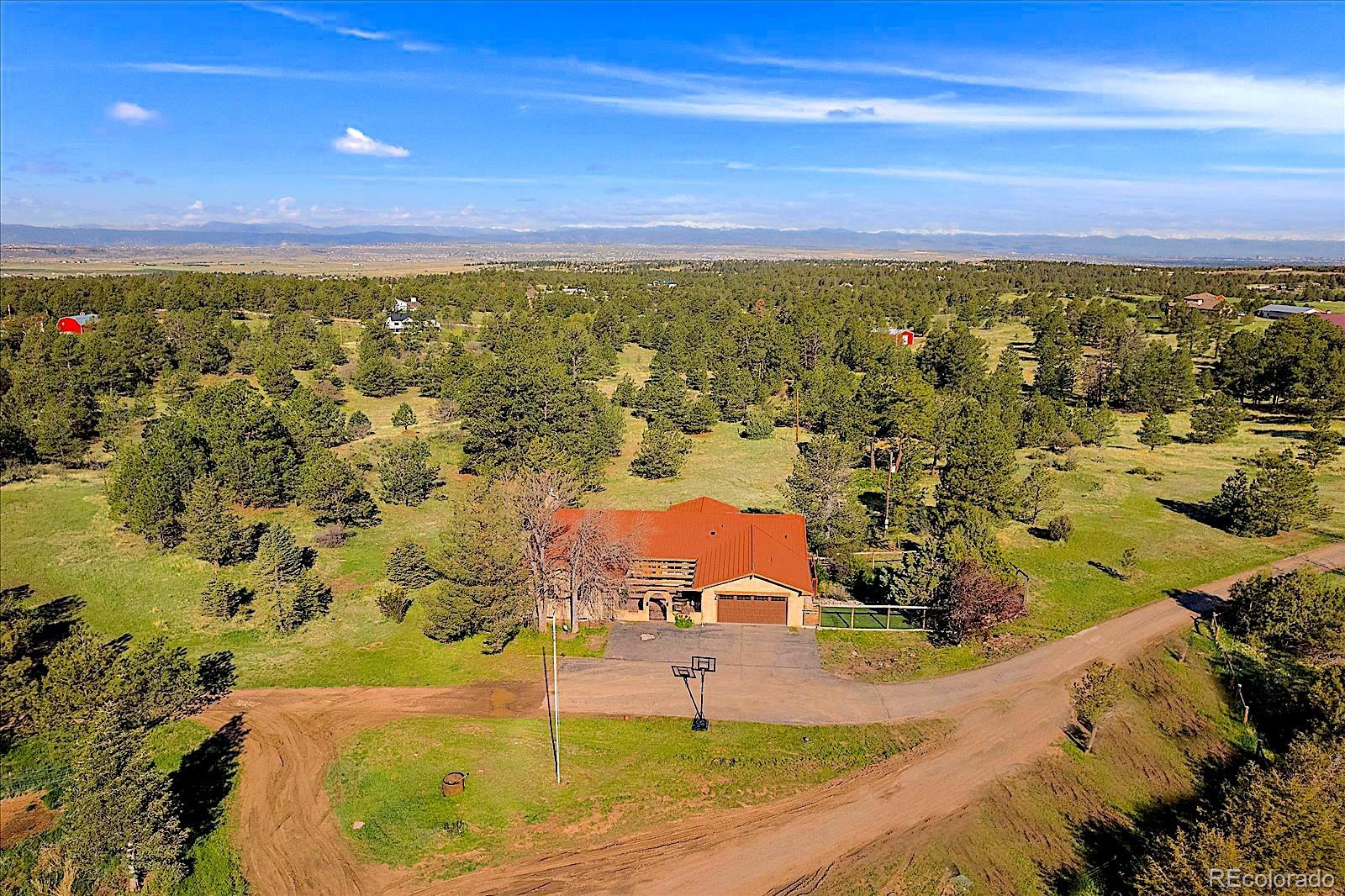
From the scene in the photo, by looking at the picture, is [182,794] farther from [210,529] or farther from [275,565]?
[210,529]

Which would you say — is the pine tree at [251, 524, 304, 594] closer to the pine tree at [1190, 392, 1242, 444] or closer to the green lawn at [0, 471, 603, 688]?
the green lawn at [0, 471, 603, 688]

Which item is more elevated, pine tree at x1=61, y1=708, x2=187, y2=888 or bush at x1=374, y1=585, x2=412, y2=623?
pine tree at x1=61, y1=708, x2=187, y2=888

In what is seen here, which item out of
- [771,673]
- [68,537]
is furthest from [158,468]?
[771,673]

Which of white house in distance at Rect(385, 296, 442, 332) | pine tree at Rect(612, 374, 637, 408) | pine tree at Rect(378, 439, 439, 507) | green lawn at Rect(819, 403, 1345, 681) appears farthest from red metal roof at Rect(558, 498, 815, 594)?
white house in distance at Rect(385, 296, 442, 332)

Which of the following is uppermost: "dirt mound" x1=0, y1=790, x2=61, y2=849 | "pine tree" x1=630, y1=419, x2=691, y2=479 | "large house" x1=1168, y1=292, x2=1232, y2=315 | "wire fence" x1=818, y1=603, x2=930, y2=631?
"large house" x1=1168, y1=292, x2=1232, y2=315

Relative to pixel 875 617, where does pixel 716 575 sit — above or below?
above

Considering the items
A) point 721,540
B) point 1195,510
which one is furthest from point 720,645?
point 1195,510
